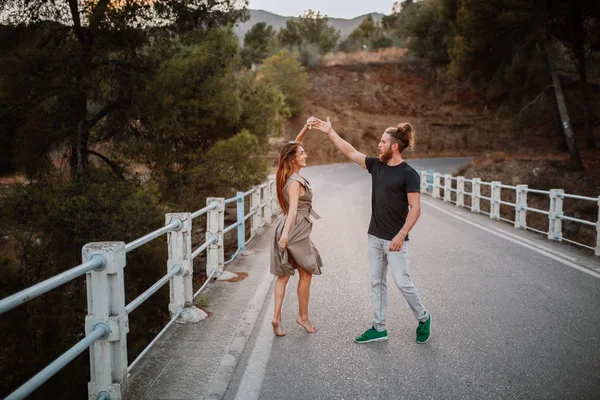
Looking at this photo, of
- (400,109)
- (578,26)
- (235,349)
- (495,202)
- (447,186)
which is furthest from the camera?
(400,109)

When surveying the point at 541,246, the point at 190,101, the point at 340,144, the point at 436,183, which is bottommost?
the point at 541,246

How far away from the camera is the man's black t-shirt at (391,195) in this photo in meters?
4.46

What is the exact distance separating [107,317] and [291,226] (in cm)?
194

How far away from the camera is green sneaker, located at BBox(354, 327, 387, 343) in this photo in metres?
4.69

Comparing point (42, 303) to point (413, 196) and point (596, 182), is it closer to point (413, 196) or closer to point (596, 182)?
point (413, 196)

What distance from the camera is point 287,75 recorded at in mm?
50094

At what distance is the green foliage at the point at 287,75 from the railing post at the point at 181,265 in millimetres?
44179

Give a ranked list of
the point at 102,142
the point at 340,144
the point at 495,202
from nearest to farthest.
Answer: the point at 340,144 < the point at 495,202 < the point at 102,142

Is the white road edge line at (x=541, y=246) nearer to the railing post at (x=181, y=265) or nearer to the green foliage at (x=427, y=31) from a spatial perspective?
the railing post at (x=181, y=265)

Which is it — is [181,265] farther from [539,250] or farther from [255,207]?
[539,250]

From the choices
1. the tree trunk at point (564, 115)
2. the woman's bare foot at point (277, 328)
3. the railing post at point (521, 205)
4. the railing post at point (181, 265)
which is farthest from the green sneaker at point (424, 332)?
the tree trunk at point (564, 115)

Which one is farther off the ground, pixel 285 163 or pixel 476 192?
pixel 285 163

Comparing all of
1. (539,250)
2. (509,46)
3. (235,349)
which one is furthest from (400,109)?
(235,349)

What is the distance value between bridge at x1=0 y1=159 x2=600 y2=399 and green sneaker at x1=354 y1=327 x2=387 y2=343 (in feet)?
0.17
